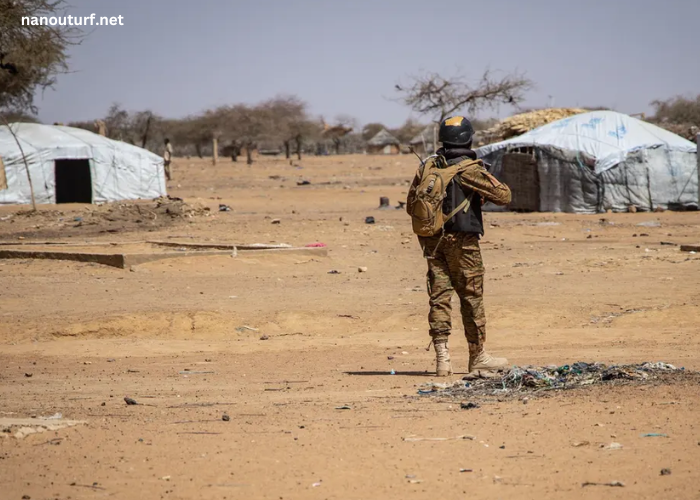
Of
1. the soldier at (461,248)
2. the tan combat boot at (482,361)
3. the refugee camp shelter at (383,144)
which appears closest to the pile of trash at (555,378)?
the tan combat boot at (482,361)

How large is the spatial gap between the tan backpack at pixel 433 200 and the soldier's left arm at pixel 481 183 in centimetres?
4

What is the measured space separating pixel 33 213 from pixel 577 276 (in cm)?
1576

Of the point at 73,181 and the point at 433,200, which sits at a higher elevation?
the point at 73,181

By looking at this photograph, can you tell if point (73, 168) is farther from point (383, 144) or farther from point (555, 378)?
point (383, 144)

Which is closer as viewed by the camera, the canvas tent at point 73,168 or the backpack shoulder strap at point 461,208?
the backpack shoulder strap at point 461,208

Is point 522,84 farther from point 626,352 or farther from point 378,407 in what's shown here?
point 378,407

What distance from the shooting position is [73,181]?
99.5 ft

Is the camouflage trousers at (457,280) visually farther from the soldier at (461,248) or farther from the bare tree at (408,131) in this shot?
the bare tree at (408,131)

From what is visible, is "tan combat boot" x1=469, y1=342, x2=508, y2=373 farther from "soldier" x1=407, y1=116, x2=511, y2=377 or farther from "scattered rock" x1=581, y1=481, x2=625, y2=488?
"scattered rock" x1=581, y1=481, x2=625, y2=488

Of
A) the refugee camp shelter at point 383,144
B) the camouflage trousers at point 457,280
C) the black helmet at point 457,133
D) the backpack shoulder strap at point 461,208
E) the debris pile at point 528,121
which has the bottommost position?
the camouflage trousers at point 457,280

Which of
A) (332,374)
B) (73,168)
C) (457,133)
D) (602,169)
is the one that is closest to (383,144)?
(73,168)

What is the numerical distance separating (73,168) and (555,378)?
1076 inches

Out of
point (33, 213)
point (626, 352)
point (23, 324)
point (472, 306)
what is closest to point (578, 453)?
point (472, 306)

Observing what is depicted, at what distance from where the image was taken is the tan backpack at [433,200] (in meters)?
5.89
